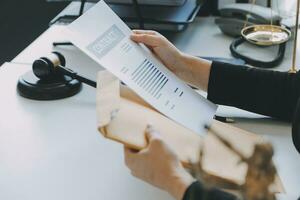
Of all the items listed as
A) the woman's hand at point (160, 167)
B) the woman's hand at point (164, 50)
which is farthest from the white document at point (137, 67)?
the woman's hand at point (160, 167)

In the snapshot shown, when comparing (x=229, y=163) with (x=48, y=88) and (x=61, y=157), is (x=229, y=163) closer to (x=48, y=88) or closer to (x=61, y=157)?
(x=61, y=157)

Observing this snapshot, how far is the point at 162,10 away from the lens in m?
1.44

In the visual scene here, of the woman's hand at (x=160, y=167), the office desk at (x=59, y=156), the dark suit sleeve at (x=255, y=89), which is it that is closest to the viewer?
the woman's hand at (x=160, y=167)

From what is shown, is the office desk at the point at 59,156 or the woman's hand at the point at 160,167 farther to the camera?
the office desk at the point at 59,156

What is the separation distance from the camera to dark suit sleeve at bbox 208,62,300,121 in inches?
40.3

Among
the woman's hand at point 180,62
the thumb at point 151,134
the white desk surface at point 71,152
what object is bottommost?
the white desk surface at point 71,152

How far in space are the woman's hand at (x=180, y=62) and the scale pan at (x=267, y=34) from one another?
Answer: 0.16 m

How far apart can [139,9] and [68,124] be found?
1.62 ft

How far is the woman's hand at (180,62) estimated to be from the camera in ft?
3.53

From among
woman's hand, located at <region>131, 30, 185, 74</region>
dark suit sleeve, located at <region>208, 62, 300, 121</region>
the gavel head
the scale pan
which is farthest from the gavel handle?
the scale pan

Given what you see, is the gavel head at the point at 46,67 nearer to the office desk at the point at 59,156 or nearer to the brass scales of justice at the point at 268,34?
the office desk at the point at 59,156

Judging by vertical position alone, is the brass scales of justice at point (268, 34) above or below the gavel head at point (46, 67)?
below

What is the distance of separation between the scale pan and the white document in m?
0.27

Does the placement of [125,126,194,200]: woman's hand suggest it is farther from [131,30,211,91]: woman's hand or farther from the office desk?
[131,30,211,91]: woman's hand
